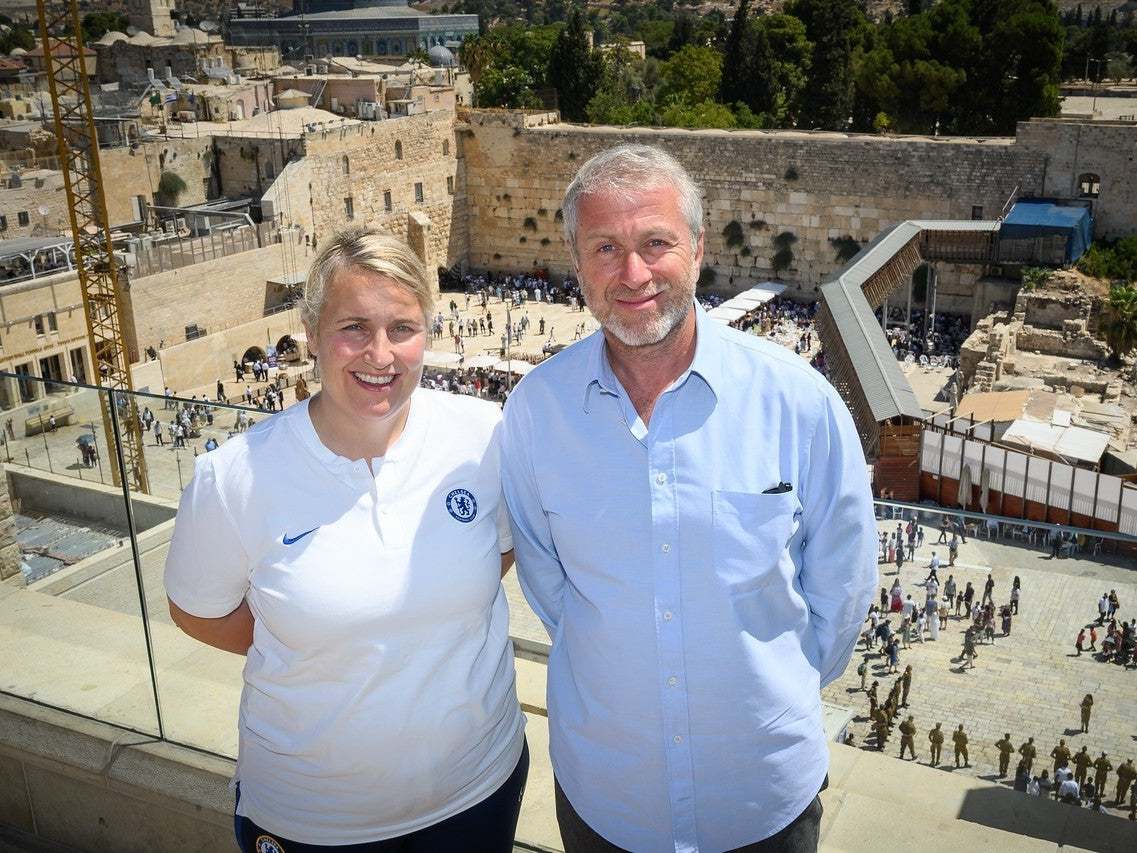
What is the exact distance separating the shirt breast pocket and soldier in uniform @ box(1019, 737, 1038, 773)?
0.86 m

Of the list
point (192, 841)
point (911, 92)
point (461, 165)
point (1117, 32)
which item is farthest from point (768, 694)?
point (1117, 32)

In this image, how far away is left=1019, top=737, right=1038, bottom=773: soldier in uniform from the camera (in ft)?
7.47

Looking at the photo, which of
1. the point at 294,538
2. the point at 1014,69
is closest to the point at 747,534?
the point at 294,538

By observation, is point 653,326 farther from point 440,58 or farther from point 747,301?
point 440,58

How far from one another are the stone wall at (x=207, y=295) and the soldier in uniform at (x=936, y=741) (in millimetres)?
17506

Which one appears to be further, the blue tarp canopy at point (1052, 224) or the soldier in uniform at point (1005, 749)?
the blue tarp canopy at point (1052, 224)

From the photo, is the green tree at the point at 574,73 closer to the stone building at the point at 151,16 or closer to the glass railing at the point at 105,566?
the glass railing at the point at 105,566

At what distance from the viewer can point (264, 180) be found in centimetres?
2364

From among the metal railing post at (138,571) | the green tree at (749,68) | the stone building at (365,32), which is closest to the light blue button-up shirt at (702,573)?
the metal railing post at (138,571)

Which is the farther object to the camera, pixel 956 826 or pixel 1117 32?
pixel 1117 32

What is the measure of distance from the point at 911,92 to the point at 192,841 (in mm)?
26938

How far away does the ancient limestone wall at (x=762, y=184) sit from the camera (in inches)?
836

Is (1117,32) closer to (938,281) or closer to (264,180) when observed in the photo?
(938,281)

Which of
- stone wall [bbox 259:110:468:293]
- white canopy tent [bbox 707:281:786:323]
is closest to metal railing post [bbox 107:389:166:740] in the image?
white canopy tent [bbox 707:281:786:323]
